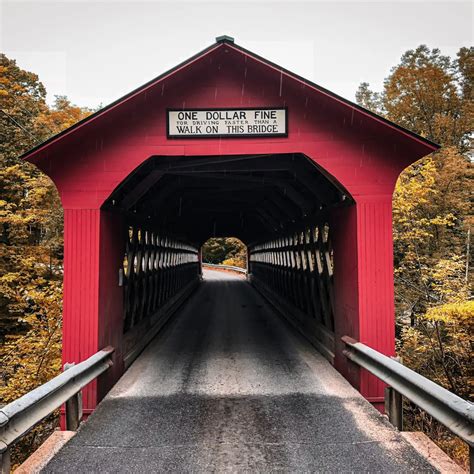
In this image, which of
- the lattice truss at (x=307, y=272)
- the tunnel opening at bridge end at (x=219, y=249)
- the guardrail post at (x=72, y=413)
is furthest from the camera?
the tunnel opening at bridge end at (x=219, y=249)

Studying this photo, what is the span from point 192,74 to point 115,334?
3890 mm

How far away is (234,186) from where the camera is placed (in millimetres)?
10367

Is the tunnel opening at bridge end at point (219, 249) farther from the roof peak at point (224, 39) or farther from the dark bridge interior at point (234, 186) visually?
the roof peak at point (224, 39)

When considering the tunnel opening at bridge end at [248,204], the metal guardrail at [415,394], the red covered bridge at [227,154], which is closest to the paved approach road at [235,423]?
the metal guardrail at [415,394]

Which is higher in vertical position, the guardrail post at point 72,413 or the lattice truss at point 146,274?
the lattice truss at point 146,274

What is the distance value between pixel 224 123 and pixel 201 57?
895mm

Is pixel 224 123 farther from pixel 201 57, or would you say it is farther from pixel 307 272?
pixel 307 272

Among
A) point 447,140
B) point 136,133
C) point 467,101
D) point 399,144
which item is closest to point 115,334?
point 136,133

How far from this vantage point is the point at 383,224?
5.51 m

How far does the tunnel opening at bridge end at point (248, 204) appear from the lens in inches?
266

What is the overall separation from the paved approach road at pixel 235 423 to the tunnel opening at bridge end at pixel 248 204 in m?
1.02

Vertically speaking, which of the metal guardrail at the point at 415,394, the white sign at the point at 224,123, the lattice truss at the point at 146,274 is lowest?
the metal guardrail at the point at 415,394

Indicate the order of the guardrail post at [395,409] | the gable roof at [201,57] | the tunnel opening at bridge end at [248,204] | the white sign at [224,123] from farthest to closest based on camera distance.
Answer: the tunnel opening at bridge end at [248,204]
the white sign at [224,123]
the gable roof at [201,57]
the guardrail post at [395,409]

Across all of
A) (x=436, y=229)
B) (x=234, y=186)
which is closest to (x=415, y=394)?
(x=234, y=186)
